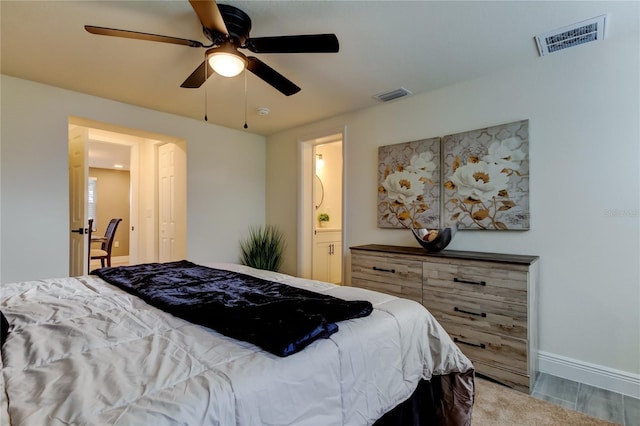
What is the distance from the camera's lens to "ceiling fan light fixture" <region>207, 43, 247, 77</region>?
1845 millimetres

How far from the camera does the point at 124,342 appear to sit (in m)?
1.05

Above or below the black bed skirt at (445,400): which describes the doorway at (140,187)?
above

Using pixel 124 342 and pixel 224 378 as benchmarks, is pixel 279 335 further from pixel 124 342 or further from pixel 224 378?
pixel 124 342

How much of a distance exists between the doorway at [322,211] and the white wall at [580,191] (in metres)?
1.72

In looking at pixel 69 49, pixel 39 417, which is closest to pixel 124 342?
pixel 39 417

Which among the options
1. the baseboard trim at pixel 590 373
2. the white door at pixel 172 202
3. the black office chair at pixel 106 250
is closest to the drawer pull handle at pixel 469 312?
the baseboard trim at pixel 590 373

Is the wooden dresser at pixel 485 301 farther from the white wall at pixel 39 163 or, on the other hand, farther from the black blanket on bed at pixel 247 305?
the white wall at pixel 39 163

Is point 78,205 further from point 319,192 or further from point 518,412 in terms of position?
point 518,412

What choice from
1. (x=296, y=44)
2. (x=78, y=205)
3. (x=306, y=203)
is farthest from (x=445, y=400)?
(x=78, y=205)

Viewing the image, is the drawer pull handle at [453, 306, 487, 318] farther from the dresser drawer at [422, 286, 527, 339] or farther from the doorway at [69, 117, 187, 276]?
the doorway at [69, 117, 187, 276]

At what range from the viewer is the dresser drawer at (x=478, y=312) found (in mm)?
2066

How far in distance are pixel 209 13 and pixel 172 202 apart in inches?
132

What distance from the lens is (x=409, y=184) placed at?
122 inches

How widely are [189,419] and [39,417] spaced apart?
30 centimetres
